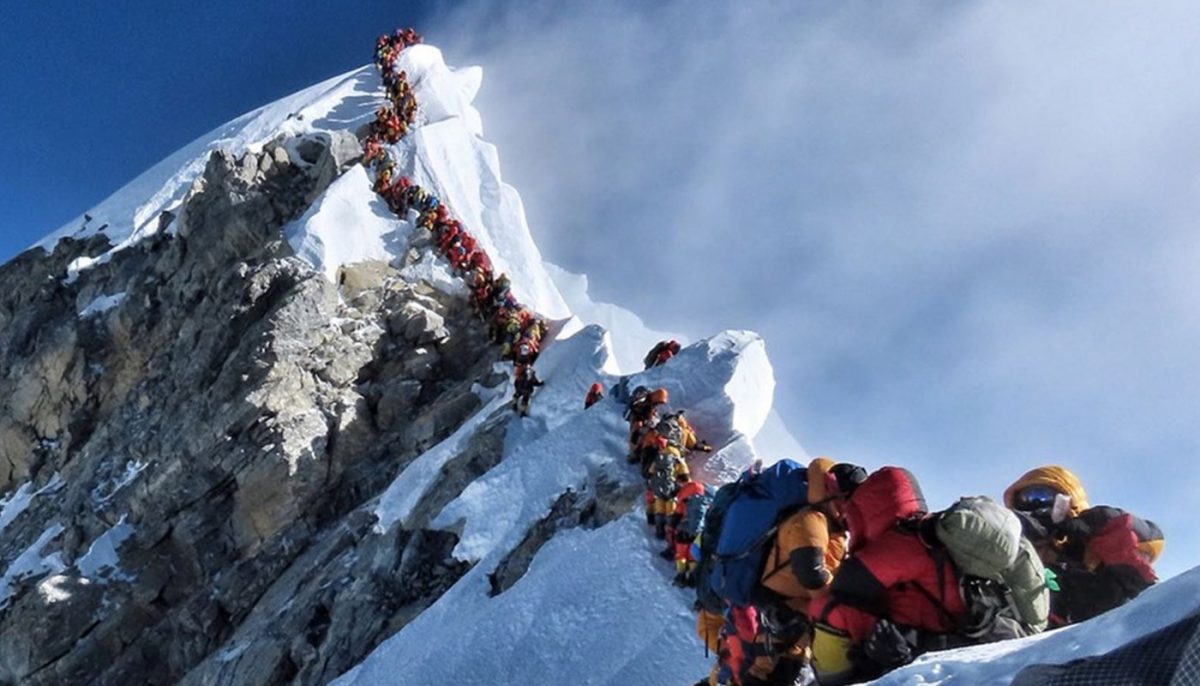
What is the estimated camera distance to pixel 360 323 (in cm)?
2267

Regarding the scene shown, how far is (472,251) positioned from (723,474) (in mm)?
15957

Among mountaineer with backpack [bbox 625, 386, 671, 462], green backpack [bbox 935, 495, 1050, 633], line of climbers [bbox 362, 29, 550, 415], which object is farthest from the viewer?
line of climbers [bbox 362, 29, 550, 415]

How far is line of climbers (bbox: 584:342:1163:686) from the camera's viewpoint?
4.67 metres

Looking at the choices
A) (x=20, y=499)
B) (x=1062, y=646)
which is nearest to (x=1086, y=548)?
(x=1062, y=646)

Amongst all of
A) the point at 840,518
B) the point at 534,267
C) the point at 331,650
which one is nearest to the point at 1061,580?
the point at 840,518

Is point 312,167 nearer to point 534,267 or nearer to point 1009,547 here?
point 534,267

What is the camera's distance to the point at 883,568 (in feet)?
15.5

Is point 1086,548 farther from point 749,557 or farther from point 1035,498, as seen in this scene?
point 749,557

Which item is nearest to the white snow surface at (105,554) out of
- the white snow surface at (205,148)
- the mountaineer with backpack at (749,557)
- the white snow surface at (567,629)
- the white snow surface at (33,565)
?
the white snow surface at (33,565)

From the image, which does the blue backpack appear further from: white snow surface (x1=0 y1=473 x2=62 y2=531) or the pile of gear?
white snow surface (x1=0 y1=473 x2=62 y2=531)

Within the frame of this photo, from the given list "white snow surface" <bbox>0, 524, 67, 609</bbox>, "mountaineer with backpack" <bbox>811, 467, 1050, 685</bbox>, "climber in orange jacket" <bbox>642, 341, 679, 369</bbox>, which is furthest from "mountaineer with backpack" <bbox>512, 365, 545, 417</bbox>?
"white snow surface" <bbox>0, 524, 67, 609</bbox>

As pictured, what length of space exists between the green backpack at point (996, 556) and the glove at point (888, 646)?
0.46 m

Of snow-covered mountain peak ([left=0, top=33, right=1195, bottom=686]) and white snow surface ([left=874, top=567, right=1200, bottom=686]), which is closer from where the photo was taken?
white snow surface ([left=874, top=567, right=1200, bottom=686])

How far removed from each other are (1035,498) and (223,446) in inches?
738
